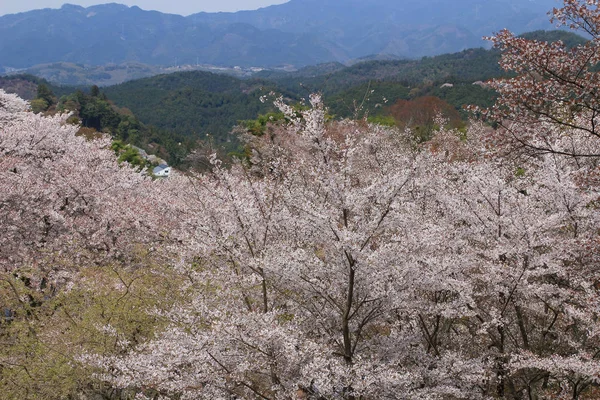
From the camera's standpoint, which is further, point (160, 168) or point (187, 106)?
point (187, 106)

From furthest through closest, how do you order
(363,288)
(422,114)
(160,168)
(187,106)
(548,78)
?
(187,106) → (160,168) → (422,114) → (548,78) → (363,288)

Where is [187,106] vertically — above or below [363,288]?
above

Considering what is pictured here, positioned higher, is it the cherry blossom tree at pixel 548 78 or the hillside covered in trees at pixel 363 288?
the cherry blossom tree at pixel 548 78

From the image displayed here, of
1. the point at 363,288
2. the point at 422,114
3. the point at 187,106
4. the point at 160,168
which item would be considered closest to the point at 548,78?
the point at 363,288

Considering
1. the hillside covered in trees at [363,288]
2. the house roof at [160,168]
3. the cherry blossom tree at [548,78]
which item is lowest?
the house roof at [160,168]

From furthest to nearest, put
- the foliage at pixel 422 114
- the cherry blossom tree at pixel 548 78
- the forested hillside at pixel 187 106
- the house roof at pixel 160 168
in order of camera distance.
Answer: the forested hillside at pixel 187 106, the house roof at pixel 160 168, the foliage at pixel 422 114, the cherry blossom tree at pixel 548 78

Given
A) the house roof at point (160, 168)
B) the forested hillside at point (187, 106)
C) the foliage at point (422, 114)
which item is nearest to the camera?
the foliage at point (422, 114)

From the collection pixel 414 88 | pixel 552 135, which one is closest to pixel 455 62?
pixel 414 88

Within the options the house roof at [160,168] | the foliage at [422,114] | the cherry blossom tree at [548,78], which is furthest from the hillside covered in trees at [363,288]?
the house roof at [160,168]

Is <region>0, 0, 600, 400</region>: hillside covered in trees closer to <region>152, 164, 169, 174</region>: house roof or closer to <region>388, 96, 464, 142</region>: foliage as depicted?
<region>388, 96, 464, 142</region>: foliage

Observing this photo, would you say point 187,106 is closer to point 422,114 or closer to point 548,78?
point 422,114

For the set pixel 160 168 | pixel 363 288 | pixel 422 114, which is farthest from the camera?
pixel 160 168

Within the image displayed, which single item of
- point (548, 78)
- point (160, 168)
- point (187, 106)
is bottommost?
point (160, 168)

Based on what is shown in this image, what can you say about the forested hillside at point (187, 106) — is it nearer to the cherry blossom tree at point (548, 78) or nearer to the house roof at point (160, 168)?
the house roof at point (160, 168)
